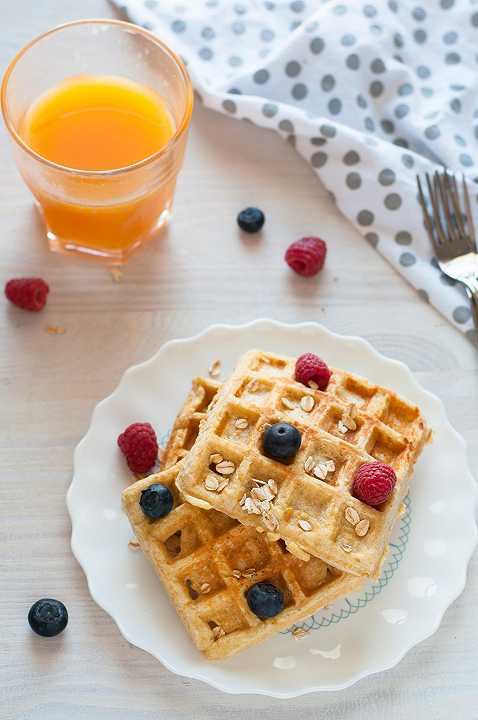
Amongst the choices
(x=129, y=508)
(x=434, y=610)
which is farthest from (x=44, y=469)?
(x=434, y=610)

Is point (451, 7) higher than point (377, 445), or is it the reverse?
point (451, 7)

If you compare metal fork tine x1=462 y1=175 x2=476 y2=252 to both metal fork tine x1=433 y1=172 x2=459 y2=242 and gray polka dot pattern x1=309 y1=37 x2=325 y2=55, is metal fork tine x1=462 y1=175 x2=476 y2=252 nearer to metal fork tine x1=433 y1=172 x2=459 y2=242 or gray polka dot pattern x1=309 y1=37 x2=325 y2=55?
metal fork tine x1=433 y1=172 x2=459 y2=242

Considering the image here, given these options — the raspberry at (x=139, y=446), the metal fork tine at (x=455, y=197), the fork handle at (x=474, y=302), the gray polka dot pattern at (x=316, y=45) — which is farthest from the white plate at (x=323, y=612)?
the gray polka dot pattern at (x=316, y=45)

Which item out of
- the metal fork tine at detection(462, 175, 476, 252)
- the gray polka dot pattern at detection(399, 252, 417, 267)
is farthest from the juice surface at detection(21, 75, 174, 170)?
the metal fork tine at detection(462, 175, 476, 252)

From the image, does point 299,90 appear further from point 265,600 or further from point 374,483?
point 265,600

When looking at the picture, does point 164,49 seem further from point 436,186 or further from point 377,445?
point 377,445
